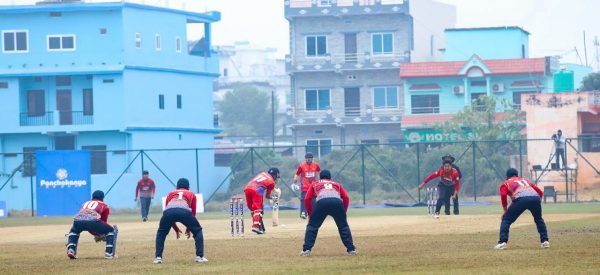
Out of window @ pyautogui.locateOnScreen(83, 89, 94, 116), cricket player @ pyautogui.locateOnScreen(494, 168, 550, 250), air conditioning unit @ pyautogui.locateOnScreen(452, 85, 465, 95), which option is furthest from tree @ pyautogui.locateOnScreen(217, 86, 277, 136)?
cricket player @ pyautogui.locateOnScreen(494, 168, 550, 250)

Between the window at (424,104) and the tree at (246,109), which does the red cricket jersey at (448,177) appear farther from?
the tree at (246,109)

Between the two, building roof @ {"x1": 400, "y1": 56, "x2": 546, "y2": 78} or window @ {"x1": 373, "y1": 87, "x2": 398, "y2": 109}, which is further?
window @ {"x1": 373, "y1": 87, "x2": 398, "y2": 109}

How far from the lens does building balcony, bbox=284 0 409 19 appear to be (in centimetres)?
9094

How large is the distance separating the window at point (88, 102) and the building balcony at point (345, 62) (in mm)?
18774

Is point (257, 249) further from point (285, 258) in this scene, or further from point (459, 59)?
point (459, 59)

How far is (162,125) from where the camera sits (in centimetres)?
7994

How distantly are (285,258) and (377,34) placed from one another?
230 feet

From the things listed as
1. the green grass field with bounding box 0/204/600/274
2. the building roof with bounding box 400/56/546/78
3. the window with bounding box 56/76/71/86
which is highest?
the building roof with bounding box 400/56/546/78

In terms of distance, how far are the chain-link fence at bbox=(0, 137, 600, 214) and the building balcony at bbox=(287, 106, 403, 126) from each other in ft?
13.0

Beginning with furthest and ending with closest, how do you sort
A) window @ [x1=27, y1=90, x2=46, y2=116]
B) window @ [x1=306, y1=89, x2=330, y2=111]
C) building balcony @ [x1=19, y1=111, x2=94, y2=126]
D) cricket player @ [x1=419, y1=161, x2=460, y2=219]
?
window @ [x1=306, y1=89, x2=330, y2=111] → window @ [x1=27, y1=90, x2=46, y2=116] → building balcony @ [x1=19, y1=111, x2=94, y2=126] → cricket player @ [x1=419, y1=161, x2=460, y2=219]

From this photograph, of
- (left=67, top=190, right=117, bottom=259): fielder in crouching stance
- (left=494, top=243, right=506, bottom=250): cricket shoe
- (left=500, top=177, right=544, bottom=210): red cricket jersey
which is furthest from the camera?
(left=67, top=190, right=117, bottom=259): fielder in crouching stance

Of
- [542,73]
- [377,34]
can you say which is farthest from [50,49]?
[542,73]

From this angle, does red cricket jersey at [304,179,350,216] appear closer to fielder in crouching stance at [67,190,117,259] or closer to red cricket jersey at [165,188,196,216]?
red cricket jersey at [165,188,196,216]

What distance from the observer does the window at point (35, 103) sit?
78.3 m
